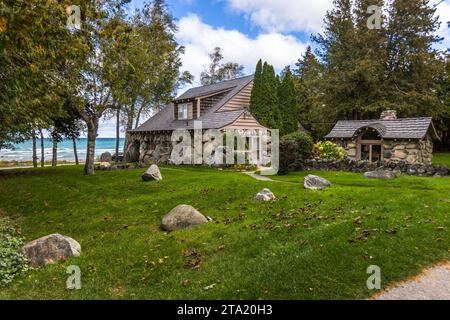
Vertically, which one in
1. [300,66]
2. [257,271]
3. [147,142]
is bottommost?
[257,271]

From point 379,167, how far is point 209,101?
57.0 feet

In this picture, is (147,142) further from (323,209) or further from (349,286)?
(349,286)

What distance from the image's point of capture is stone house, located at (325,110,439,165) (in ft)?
75.0

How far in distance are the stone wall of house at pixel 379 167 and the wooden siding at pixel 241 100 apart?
10.7 metres

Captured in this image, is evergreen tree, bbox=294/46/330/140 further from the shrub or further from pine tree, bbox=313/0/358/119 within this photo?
the shrub

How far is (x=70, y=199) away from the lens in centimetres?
1553

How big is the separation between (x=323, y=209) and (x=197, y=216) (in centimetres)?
397

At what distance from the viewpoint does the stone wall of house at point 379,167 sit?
18.8 metres

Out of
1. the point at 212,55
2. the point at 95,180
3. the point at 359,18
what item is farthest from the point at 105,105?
the point at 212,55

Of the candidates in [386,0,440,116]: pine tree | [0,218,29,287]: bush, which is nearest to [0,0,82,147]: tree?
[0,218,29,287]: bush

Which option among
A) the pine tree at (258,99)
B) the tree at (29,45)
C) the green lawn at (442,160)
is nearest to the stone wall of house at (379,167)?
the pine tree at (258,99)

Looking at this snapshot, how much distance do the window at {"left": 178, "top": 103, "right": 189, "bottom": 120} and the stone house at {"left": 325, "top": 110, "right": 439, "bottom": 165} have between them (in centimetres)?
1342

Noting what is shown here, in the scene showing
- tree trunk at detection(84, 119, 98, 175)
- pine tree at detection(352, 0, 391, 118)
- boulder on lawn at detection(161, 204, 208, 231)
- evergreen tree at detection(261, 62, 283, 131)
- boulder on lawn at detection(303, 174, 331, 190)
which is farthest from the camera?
pine tree at detection(352, 0, 391, 118)

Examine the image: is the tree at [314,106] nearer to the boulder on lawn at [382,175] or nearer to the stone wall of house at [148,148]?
the stone wall of house at [148,148]
